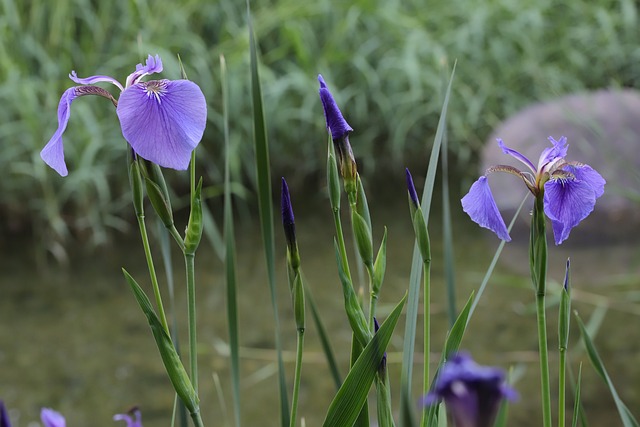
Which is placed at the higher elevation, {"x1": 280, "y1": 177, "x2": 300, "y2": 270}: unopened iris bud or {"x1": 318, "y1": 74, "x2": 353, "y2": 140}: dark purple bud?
{"x1": 318, "y1": 74, "x2": 353, "y2": 140}: dark purple bud

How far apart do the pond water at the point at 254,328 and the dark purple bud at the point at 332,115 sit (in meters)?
0.98

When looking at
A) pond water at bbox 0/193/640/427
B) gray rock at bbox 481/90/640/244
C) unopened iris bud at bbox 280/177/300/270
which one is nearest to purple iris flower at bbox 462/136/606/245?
unopened iris bud at bbox 280/177/300/270

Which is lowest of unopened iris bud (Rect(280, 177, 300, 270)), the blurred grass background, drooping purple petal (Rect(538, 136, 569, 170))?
unopened iris bud (Rect(280, 177, 300, 270))

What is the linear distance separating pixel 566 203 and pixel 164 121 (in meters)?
0.25

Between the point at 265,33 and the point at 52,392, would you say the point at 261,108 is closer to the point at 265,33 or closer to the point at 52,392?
the point at 52,392

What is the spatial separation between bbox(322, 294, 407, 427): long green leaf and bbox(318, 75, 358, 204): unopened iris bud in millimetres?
91

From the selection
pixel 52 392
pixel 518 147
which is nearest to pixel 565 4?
pixel 518 147

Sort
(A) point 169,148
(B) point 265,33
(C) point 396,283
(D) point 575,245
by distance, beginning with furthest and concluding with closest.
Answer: (B) point 265,33
(D) point 575,245
(C) point 396,283
(A) point 169,148

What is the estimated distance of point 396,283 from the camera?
209cm

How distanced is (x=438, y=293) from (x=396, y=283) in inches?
4.7

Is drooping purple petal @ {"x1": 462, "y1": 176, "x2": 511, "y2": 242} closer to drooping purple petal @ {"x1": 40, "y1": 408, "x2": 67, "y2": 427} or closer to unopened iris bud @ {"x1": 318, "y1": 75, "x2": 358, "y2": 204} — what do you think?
unopened iris bud @ {"x1": 318, "y1": 75, "x2": 358, "y2": 204}

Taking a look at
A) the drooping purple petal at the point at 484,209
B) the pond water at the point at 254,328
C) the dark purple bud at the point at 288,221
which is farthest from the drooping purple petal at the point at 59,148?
the pond water at the point at 254,328

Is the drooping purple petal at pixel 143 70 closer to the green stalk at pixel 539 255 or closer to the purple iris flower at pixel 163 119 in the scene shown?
the purple iris flower at pixel 163 119

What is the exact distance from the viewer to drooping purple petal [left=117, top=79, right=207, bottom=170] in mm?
440
